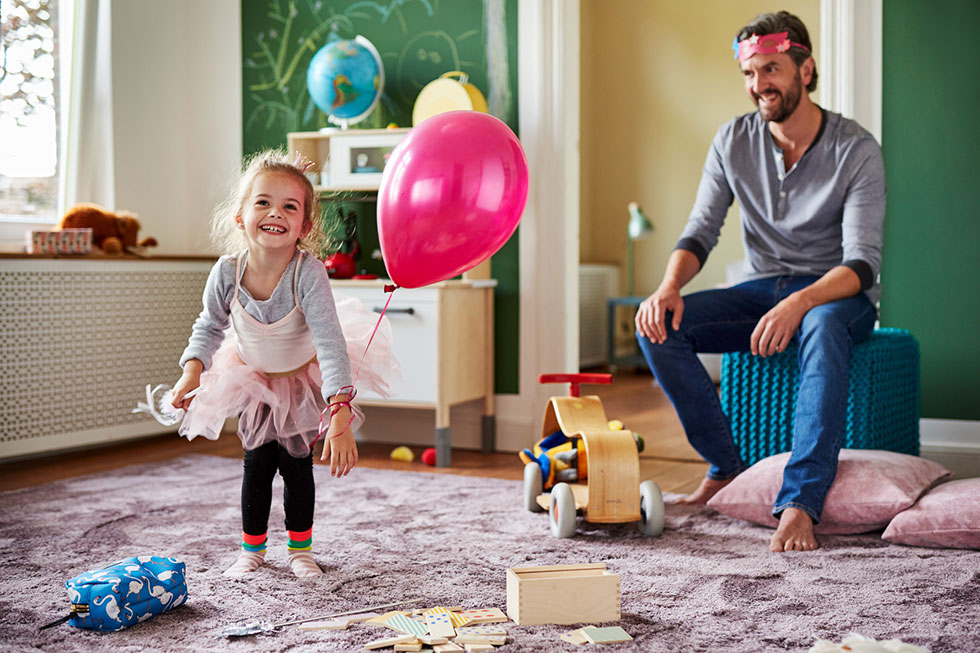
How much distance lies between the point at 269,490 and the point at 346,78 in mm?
1868

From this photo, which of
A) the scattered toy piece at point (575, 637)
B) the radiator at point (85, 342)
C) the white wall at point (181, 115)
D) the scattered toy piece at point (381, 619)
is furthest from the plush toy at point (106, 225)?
the scattered toy piece at point (575, 637)

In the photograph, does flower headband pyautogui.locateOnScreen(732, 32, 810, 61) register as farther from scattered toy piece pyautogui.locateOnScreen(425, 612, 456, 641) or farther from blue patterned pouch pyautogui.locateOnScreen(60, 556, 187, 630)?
blue patterned pouch pyautogui.locateOnScreen(60, 556, 187, 630)

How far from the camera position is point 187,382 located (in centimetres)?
185

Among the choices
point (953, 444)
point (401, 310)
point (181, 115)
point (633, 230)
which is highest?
point (181, 115)

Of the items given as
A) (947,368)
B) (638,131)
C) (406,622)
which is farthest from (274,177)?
(638,131)

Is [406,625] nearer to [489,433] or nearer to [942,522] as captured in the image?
[942,522]

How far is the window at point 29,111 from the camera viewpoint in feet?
11.1

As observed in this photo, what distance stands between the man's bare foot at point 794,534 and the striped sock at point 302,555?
0.94 metres

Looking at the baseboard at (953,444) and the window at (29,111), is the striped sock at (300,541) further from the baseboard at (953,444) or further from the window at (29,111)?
the window at (29,111)

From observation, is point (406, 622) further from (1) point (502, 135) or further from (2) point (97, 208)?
(2) point (97, 208)

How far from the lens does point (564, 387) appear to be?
3500mm

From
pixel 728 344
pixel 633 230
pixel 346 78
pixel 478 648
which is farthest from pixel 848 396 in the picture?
pixel 633 230

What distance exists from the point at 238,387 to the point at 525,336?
1.67 meters

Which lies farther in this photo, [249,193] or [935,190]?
[935,190]
